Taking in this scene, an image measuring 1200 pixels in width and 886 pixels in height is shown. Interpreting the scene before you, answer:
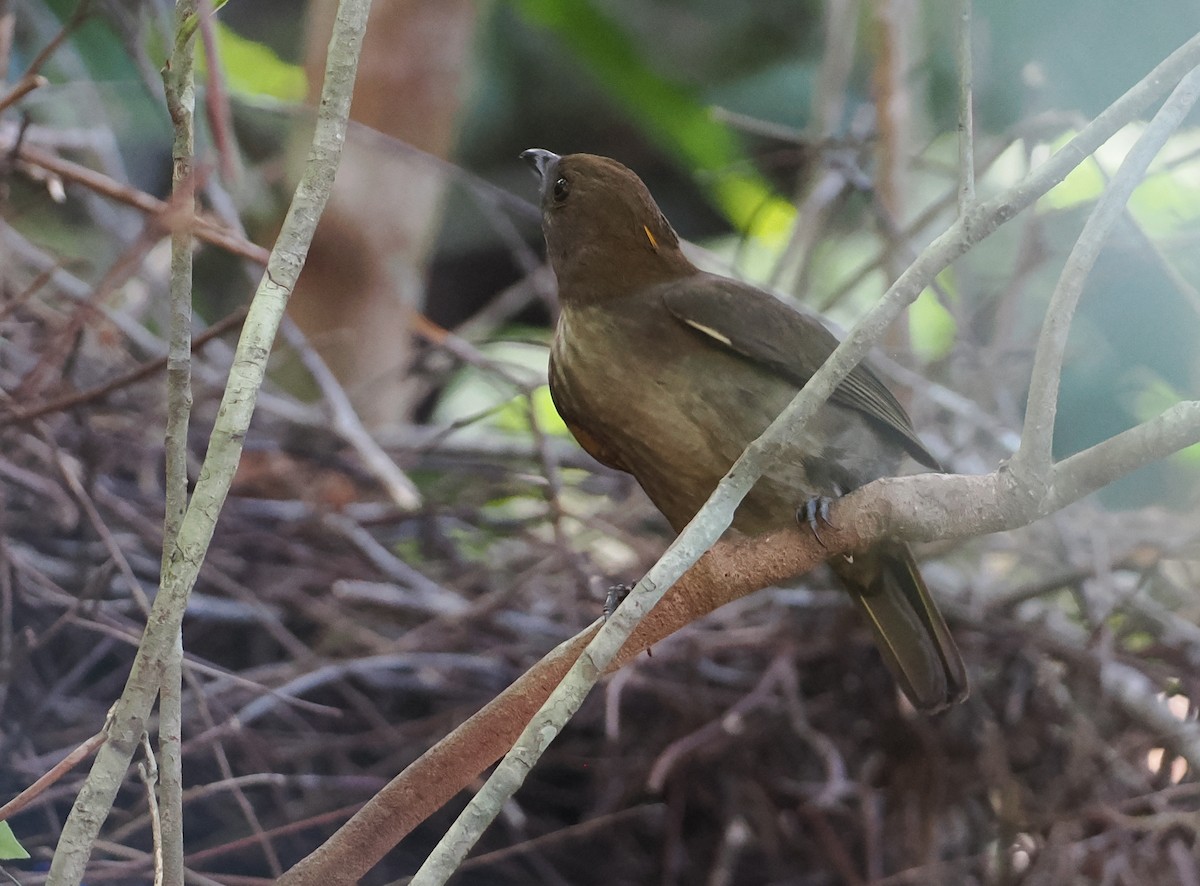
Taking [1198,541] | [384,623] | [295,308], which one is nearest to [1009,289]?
[1198,541]

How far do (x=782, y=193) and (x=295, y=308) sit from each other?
3.09 feet

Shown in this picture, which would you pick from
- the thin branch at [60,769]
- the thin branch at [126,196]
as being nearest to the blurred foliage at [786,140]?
the thin branch at [126,196]

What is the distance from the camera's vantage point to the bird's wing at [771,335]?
1.07m

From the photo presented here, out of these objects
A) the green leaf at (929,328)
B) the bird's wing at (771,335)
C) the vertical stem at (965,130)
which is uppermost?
the green leaf at (929,328)

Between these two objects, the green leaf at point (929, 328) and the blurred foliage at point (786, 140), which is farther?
the green leaf at point (929, 328)

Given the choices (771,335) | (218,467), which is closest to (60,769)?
(218,467)

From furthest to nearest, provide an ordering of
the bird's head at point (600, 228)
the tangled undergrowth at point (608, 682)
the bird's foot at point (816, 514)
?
the tangled undergrowth at point (608, 682), the bird's head at point (600, 228), the bird's foot at point (816, 514)

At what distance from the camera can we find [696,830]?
143cm

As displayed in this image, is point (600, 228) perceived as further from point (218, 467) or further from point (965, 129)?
point (218, 467)

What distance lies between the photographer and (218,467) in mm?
620

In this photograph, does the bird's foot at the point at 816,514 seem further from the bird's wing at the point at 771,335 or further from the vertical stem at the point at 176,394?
the vertical stem at the point at 176,394

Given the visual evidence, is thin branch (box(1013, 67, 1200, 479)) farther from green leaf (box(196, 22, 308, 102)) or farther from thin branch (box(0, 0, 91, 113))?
green leaf (box(196, 22, 308, 102))

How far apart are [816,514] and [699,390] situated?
7.0 inches

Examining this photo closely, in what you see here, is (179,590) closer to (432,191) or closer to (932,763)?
(932,763)
